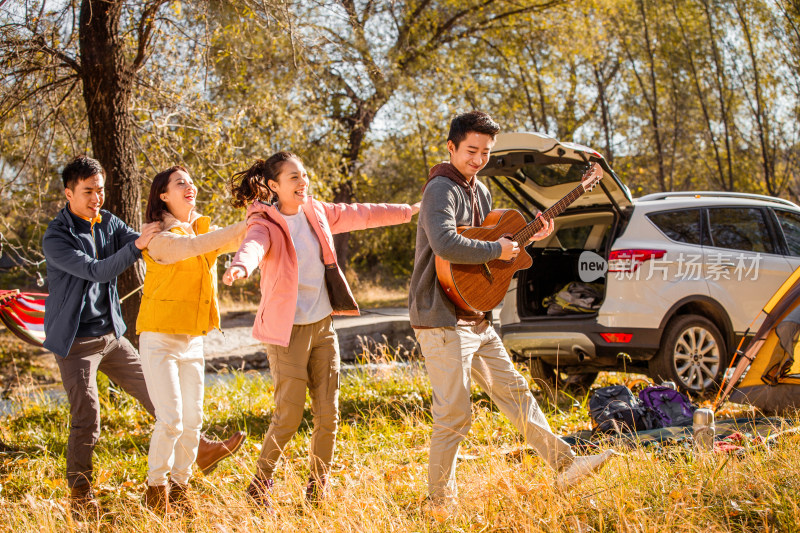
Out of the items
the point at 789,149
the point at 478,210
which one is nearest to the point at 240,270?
the point at 478,210

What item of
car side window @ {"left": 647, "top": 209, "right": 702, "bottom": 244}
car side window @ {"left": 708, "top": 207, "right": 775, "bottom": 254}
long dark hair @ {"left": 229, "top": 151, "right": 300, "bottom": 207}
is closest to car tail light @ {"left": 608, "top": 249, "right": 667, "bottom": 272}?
car side window @ {"left": 647, "top": 209, "right": 702, "bottom": 244}

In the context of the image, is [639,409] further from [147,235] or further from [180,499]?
[147,235]

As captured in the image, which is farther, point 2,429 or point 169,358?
point 2,429

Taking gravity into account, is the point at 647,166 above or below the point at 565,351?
above

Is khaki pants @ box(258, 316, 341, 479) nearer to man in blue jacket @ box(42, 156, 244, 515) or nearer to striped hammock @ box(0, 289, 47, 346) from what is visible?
man in blue jacket @ box(42, 156, 244, 515)

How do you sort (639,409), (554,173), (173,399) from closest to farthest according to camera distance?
1. (173,399)
2. (639,409)
3. (554,173)

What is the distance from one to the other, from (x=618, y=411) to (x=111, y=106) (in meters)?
5.09

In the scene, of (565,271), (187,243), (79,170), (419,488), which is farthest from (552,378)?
(79,170)

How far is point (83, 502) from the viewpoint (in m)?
4.06

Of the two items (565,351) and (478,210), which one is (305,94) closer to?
(565,351)

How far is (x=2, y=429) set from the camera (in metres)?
5.91

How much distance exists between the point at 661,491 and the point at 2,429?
5.12 metres

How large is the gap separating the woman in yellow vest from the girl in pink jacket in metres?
0.24

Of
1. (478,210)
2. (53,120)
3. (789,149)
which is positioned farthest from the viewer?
(789,149)
